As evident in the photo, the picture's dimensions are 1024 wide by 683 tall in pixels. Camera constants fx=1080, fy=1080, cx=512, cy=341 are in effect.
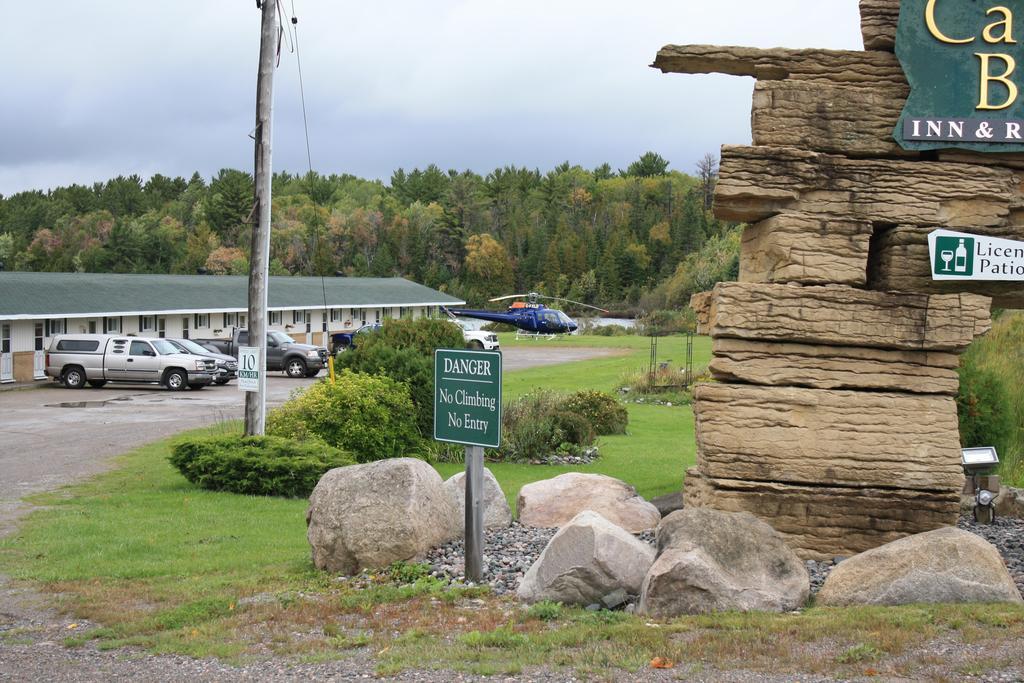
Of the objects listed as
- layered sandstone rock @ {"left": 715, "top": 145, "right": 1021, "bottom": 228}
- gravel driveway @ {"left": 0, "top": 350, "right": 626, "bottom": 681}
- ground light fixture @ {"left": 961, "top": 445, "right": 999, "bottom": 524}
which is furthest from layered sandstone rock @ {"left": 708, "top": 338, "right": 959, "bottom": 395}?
gravel driveway @ {"left": 0, "top": 350, "right": 626, "bottom": 681}

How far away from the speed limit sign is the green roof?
21.1 m

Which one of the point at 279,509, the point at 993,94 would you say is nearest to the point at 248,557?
the point at 279,509

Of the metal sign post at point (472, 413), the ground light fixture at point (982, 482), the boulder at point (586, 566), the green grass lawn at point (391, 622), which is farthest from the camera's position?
the ground light fixture at point (982, 482)

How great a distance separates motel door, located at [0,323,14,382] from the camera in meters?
35.0

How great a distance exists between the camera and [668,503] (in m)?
11.1

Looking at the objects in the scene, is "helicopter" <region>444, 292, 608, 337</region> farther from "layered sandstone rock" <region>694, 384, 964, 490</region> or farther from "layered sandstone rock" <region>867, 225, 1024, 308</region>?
"layered sandstone rock" <region>694, 384, 964, 490</region>

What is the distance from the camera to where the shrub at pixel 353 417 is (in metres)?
16.4

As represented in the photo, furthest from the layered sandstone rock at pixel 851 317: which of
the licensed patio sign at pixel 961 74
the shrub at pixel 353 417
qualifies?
the shrub at pixel 353 417

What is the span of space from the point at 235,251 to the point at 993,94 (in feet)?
273

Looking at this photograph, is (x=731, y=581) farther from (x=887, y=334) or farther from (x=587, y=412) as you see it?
(x=587, y=412)

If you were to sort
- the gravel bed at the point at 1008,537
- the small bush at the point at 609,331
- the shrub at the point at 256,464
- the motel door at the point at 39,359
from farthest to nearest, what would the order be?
the small bush at the point at 609,331, the motel door at the point at 39,359, the shrub at the point at 256,464, the gravel bed at the point at 1008,537

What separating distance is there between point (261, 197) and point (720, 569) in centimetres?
984

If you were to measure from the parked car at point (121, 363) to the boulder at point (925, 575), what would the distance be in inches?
1131

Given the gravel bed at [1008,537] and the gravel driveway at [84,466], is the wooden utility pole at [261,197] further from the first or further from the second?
the gravel bed at [1008,537]
